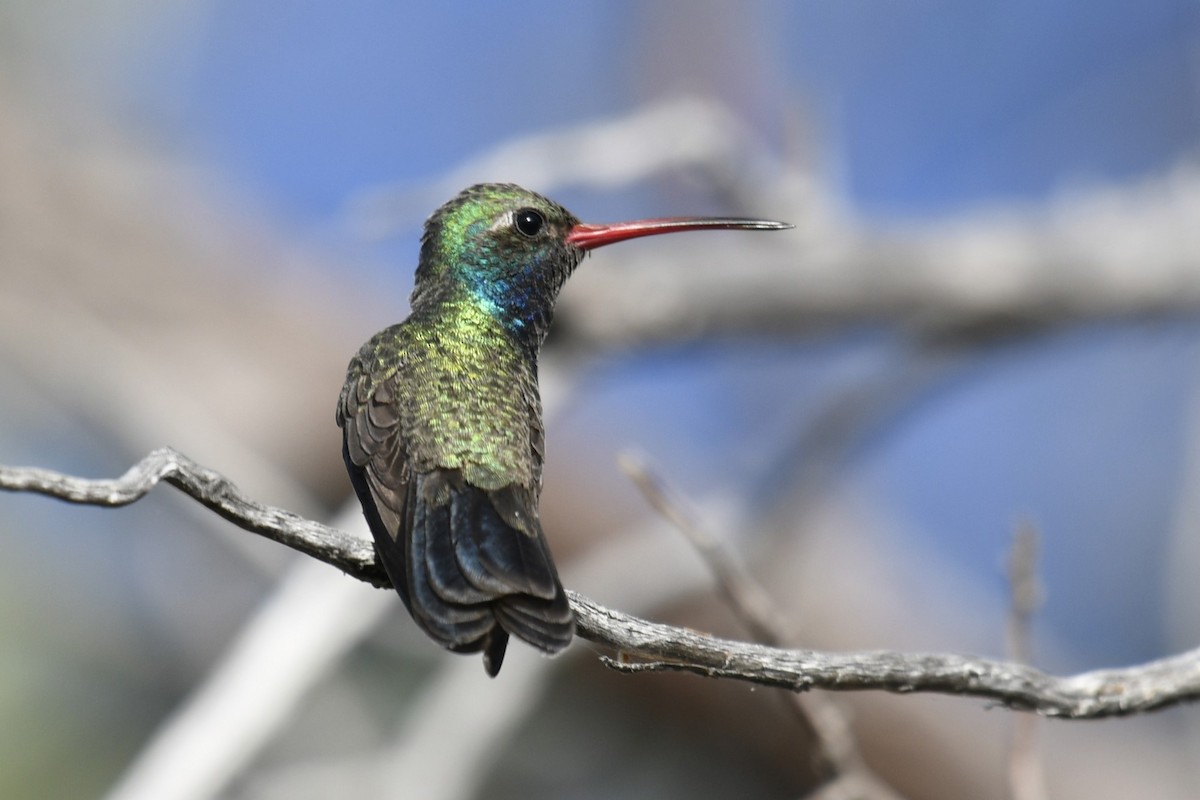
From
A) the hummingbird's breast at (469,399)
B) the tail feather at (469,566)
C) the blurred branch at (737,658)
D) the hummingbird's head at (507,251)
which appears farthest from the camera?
the hummingbird's head at (507,251)

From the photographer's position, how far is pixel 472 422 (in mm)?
2525

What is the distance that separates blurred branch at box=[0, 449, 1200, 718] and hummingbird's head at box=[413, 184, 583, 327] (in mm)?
998

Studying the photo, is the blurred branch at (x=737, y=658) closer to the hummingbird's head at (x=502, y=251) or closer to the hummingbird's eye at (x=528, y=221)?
the hummingbird's head at (x=502, y=251)

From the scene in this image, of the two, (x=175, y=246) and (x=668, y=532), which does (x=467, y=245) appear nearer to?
Result: (x=668, y=532)

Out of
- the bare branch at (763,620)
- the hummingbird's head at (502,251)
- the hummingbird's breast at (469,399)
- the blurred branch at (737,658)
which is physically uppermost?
the hummingbird's head at (502,251)

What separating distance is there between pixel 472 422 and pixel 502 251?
55 cm

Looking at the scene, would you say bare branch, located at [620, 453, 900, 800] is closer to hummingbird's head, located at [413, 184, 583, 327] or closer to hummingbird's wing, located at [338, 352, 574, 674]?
hummingbird's wing, located at [338, 352, 574, 674]

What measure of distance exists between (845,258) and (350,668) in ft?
11.5

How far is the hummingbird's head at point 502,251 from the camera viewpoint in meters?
2.92

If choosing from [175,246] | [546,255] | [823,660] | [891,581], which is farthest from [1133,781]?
[175,246]

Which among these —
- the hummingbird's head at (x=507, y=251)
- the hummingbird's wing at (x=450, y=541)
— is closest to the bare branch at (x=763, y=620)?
the hummingbird's wing at (x=450, y=541)

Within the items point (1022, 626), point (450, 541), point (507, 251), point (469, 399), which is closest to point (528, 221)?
point (507, 251)

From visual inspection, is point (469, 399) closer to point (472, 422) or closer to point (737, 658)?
point (472, 422)

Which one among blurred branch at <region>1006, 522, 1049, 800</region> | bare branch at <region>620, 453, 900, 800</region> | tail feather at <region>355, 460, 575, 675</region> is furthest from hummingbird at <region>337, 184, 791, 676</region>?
blurred branch at <region>1006, 522, 1049, 800</region>
